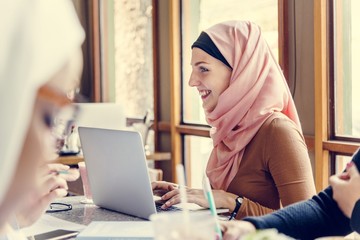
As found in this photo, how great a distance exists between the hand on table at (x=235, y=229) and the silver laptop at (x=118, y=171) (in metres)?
0.41

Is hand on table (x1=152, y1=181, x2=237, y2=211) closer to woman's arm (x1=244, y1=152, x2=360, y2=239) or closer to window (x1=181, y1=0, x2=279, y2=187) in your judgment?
woman's arm (x1=244, y1=152, x2=360, y2=239)

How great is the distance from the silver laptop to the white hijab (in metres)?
1.14

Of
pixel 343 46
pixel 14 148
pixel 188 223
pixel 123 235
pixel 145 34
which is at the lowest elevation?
pixel 123 235

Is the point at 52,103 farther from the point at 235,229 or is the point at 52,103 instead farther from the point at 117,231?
the point at 117,231

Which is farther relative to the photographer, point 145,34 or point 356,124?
point 145,34

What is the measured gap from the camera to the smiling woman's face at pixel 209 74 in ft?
8.08

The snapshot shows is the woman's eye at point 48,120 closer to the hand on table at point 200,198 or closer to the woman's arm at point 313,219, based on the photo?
the woman's arm at point 313,219

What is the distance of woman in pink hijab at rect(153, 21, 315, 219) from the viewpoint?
2057 mm

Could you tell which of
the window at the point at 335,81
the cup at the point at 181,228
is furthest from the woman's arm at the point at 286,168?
the cup at the point at 181,228

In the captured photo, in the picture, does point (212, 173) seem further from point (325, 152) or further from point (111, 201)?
point (325, 152)

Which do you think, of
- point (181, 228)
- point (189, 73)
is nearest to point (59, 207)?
point (181, 228)

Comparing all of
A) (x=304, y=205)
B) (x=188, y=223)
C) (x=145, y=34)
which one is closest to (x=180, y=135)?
(x=145, y=34)

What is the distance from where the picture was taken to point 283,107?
7.86 feet

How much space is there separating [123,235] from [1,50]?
1.07 meters
